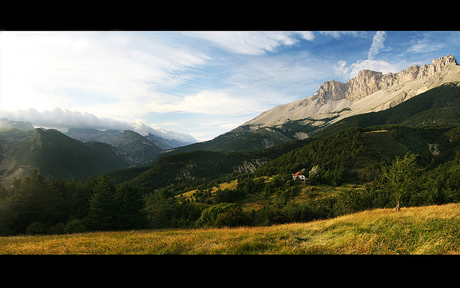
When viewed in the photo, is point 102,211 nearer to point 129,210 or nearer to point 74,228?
point 129,210

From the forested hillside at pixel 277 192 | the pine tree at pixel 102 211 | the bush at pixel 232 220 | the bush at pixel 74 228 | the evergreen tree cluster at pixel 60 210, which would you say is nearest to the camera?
the bush at pixel 74 228

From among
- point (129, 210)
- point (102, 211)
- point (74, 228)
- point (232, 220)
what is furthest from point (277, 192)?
point (74, 228)

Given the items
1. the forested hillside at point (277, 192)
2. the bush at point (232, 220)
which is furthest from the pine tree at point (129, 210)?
the bush at point (232, 220)

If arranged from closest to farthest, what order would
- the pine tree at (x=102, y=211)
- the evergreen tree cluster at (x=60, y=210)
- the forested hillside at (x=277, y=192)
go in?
the evergreen tree cluster at (x=60, y=210), the forested hillside at (x=277, y=192), the pine tree at (x=102, y=211)

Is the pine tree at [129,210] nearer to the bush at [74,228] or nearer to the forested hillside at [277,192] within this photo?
the forested hillside at [277,192]

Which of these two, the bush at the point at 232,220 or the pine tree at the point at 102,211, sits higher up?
the pine tree at the point at 102,211

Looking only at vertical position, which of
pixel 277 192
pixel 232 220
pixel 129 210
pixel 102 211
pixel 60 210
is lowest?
pixel 277 192

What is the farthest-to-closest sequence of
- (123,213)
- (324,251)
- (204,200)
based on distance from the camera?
1. (204,200)
2. (123,213)
3. (324,251)

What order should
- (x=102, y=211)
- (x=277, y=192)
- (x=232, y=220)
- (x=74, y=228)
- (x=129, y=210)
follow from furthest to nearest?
(x=277, y=192) → (x=129, y=210) → (x=102, y=211) → (x=232, y=220) → (x=74, y=228)
